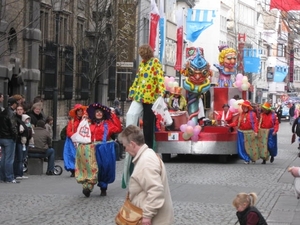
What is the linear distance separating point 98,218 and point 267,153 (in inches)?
478

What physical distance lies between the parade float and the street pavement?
1.33 meters

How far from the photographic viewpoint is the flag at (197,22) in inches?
2141

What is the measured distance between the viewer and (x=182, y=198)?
15.6 metres

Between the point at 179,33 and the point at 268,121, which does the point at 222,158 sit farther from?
the point at 179,33

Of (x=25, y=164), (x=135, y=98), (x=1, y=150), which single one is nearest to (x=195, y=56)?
(x=25, y=164)

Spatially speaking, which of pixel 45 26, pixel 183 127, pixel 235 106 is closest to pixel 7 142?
pixel 183 127

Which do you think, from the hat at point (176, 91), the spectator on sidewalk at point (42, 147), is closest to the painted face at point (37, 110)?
the spectator on sidewalk at point (42, 147)

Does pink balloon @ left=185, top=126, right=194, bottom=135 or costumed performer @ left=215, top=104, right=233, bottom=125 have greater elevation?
costumed performer @ left=215, top=104, right=233, bottom=125

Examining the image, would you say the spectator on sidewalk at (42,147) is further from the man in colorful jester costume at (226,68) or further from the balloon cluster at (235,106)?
the man in colorful jester costume at (226,68)

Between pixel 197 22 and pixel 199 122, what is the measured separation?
30282mm

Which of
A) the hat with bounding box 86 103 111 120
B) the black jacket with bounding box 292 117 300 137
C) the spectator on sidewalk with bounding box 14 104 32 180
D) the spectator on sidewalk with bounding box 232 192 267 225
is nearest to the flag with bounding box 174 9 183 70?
the black jacket with bounding box 292 117 300 137

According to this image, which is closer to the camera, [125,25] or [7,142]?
[7,142]

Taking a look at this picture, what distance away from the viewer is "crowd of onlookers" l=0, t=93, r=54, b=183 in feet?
59.1

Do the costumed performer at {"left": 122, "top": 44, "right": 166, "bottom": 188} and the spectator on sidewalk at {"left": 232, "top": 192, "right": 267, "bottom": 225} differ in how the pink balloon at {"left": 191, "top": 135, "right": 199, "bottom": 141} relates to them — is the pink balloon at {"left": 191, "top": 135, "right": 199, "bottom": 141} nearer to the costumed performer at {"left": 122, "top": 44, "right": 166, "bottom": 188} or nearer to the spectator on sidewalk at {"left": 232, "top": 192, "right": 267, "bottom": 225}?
the costumed performer at {"left": 122, "top": 44, "right": 166, "bottom": 188}
